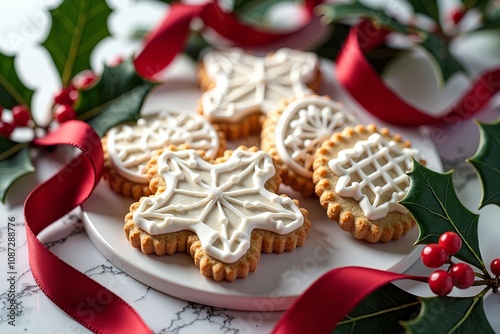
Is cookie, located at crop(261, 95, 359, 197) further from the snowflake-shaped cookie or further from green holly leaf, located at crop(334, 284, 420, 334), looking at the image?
green holly leaf, located at crop(334, 284, 420, 334)

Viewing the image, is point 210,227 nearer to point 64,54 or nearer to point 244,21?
point 64,54

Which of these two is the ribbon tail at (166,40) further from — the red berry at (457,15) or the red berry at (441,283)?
the red berry at (441,283)

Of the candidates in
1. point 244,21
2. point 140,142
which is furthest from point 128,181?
point 244,21

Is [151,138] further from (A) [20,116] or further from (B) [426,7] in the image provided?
(B) [426,7]

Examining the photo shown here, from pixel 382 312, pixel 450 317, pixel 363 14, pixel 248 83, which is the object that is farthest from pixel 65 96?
pixel 450 317

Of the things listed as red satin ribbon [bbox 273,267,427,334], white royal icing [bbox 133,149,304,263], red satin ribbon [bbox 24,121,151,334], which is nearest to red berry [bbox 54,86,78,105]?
red satin ribbon [bbox 24,121,151,334]

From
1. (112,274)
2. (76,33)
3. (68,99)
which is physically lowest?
(112,274)

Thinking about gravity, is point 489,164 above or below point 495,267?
above
